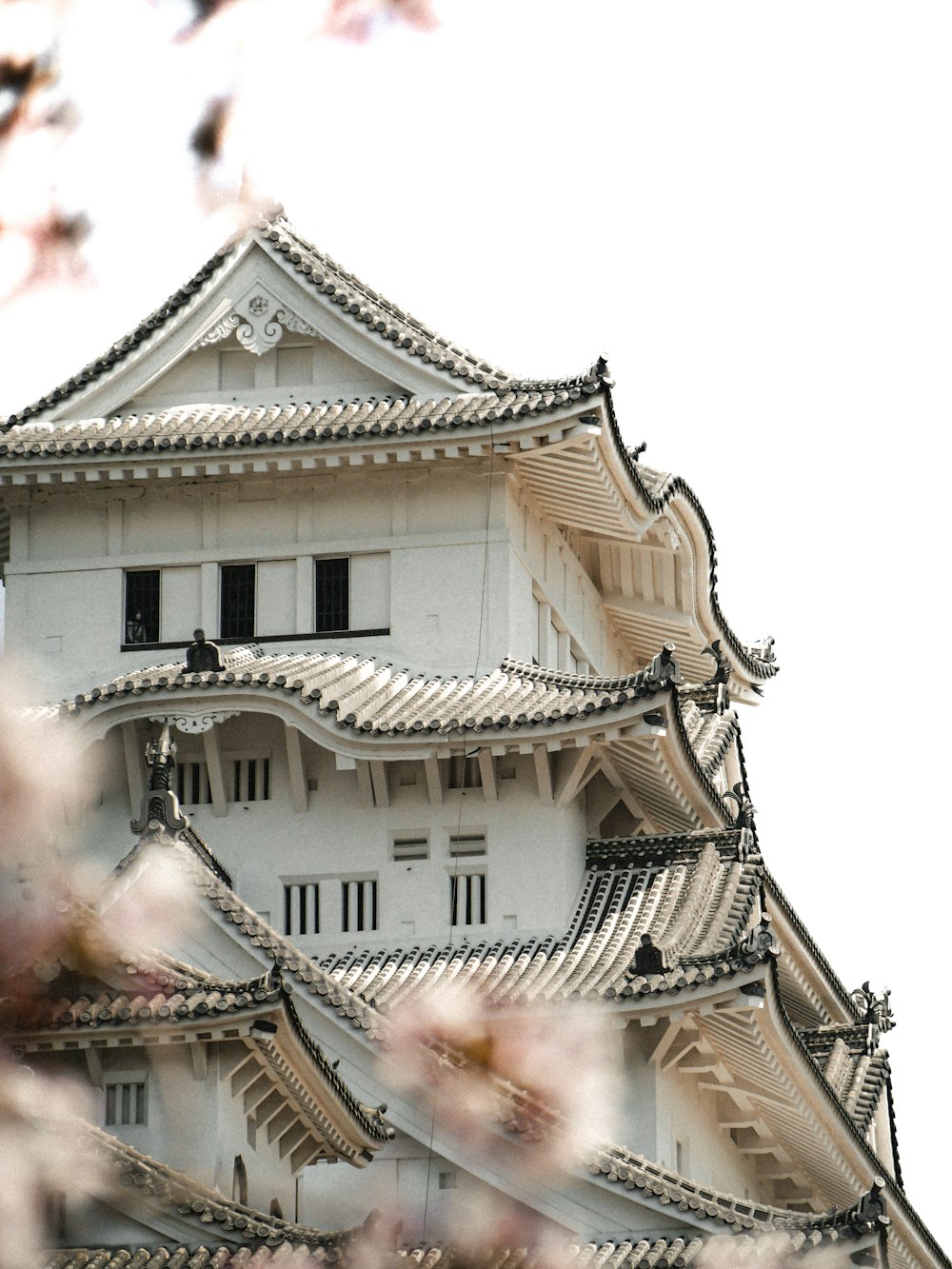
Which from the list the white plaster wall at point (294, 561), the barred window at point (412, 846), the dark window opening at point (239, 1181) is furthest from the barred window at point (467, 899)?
the dark window opening at point (239, 1181)

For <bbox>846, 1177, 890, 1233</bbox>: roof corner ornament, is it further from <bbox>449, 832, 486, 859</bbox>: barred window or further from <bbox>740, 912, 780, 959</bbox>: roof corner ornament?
<bbox>449, 832, 486, 859</bbox>: barred window

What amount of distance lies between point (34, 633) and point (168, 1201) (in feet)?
43.3

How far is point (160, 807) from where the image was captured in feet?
87.0

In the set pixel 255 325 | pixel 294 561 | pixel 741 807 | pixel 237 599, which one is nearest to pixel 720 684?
pixel 741 807

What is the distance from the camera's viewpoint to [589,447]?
100ft

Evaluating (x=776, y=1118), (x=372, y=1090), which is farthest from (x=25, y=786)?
(x=776, y=1118)

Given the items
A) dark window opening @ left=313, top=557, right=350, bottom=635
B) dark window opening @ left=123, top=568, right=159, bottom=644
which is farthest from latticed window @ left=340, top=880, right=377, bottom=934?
dark window opening @ left=123, top=568, right=159, bottom=644

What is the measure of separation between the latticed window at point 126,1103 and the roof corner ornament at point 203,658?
28.1 feet

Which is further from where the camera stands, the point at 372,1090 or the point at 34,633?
the point at 34,633

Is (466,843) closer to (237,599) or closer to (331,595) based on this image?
(331,595)

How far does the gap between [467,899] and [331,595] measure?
4.48 metres

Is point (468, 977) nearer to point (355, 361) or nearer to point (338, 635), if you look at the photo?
point (338, 635)

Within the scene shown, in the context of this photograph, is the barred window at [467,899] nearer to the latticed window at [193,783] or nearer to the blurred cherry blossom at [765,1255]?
the latticed window at [193,783]

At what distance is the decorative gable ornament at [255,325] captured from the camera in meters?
32.5
